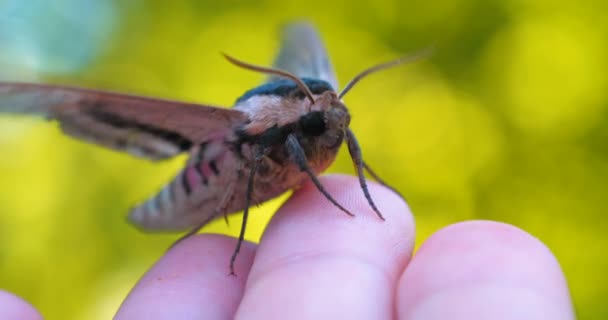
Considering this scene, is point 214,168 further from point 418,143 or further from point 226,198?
point 418,143

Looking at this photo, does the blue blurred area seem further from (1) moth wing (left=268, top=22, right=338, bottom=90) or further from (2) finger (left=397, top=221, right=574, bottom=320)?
(2) finger (left=397, top=221, right=574, bottom=320)

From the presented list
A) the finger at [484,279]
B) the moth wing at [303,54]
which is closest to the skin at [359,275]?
the finger at [484,279]

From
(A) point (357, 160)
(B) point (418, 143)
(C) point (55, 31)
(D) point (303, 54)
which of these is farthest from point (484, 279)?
(C) point (55, 31)

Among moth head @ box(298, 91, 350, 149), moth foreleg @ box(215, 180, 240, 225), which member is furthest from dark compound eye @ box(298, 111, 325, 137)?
moth foreleg @ box(215, 180, 240, 225)

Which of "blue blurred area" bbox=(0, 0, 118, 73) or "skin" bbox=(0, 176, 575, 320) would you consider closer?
"skin" bbox=(0, 176, 575, 320)

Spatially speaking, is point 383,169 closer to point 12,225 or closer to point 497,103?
point 497,103

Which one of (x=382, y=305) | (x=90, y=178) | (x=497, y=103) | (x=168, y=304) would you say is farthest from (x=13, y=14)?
(x=382, y=305)
